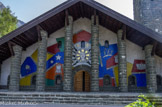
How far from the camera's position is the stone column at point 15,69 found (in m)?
12.7

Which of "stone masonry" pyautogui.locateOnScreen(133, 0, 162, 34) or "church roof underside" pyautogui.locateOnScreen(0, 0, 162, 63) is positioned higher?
"stone masonry" pyautogui.locateOnScreen(133, 0, 162, 34)

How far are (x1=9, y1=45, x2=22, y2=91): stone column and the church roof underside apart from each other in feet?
2.14

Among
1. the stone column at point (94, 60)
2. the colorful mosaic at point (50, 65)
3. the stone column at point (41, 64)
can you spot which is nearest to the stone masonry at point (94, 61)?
the stone column at point (94, 60)

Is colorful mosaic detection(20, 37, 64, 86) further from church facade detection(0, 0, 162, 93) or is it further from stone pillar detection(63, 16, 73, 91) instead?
stone pillar detection(63, 16, 73, 91)

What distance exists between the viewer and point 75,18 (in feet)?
47.8

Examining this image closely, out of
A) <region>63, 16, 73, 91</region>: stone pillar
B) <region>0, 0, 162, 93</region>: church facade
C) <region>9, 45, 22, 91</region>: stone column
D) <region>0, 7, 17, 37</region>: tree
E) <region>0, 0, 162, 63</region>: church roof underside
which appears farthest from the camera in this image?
<region>0, 7, 17, 37</region>: tree

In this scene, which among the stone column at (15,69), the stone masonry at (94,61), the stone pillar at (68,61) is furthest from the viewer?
the stone column at (15,69)

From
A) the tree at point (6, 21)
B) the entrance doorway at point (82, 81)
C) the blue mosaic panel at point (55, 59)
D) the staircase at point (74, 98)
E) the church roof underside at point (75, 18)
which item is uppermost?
the tree at point (6, 21)

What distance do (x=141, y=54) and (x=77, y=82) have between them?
19.3ft

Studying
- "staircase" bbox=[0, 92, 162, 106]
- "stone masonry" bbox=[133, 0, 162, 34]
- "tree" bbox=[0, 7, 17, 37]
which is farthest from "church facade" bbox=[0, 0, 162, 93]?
"stone masonry" bbox=[133, 0, 162, 34]

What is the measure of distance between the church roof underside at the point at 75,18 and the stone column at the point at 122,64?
960mm

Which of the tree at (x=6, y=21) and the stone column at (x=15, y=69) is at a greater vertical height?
the tree at (x=6, y=21)

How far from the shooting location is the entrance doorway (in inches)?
543

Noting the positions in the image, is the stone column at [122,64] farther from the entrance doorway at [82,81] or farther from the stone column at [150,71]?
the entrance doorway at [82,81]
